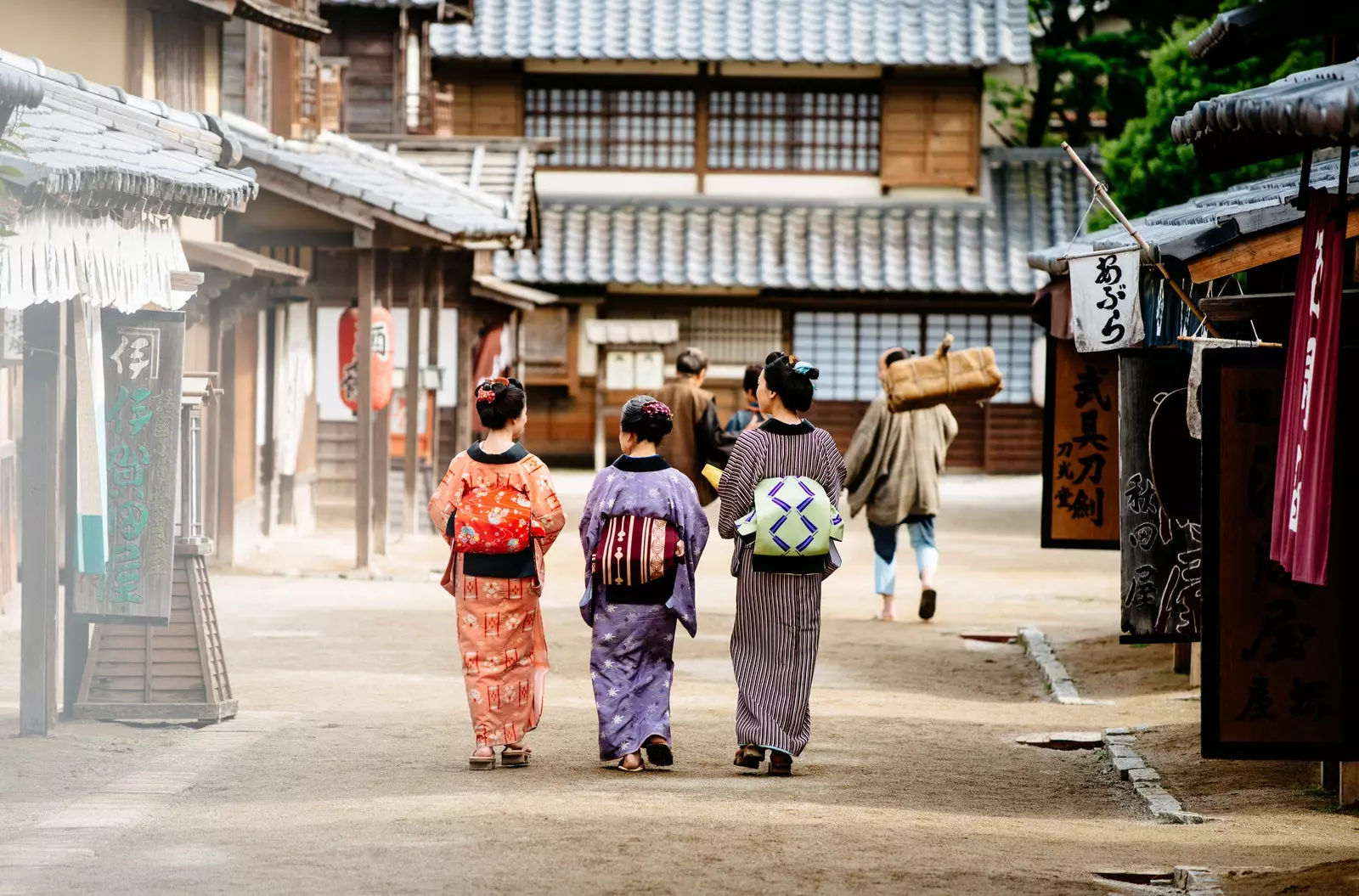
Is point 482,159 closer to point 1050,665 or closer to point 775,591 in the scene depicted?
point 1050,665

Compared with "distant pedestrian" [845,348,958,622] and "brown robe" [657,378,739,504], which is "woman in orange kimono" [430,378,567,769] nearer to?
"brown robe" [657,378,739,504]

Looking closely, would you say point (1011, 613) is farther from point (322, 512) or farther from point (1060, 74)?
point (1060, 74)

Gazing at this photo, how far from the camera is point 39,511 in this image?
29.5 feet

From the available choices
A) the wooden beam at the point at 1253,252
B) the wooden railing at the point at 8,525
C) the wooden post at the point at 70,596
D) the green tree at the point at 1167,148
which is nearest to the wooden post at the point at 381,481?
the wooden railing at the point at 8,525

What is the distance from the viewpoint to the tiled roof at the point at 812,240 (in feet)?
100

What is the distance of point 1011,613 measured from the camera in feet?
52.4

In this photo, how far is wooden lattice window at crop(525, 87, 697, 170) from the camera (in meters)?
31.8

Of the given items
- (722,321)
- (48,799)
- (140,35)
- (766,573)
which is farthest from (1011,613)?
(722,321)

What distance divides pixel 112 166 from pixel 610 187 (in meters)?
24.2

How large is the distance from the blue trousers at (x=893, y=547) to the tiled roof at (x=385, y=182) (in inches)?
213

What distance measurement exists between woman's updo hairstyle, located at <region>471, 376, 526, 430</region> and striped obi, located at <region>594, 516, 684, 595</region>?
2.32ft

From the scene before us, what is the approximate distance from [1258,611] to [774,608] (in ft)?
8.57

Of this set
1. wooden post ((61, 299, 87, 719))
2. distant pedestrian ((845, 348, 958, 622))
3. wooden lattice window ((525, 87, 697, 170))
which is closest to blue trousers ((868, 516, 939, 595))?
distant pedestrian ((845, 348, 958, 622))

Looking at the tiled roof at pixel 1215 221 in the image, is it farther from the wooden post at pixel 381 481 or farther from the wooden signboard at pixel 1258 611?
the wooden post at pixel 381 481
